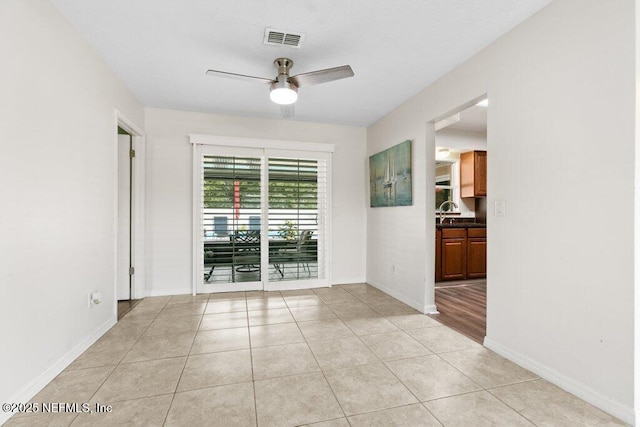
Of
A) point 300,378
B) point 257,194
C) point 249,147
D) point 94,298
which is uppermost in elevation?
point 249,147

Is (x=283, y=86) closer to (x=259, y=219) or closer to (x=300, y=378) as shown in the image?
(x=259, y=219)

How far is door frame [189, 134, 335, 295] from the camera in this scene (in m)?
3.98

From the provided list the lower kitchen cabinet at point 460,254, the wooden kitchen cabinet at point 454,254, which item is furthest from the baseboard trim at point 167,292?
the wooden kitchen cabinet at point 454,254

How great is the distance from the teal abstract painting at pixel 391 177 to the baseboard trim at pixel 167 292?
291cm

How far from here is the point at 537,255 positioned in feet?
6.64

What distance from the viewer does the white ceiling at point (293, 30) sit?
2.00 metres

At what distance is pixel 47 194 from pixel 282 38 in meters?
1.99

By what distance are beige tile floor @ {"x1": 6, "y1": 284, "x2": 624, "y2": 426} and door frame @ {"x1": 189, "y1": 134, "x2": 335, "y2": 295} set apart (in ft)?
3.47

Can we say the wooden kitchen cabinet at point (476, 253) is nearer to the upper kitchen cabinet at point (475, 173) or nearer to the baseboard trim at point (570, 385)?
the upper kitchen cabinet at point (475, 173)

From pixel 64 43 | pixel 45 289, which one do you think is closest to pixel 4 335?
pixel 45 289

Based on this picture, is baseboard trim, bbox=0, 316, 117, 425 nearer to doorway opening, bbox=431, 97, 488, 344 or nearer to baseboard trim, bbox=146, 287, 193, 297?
baseboard trim, bbox=146, 287, 193, 297

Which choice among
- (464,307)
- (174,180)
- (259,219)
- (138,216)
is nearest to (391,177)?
(464,307)

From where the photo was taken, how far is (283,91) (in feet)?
8.38

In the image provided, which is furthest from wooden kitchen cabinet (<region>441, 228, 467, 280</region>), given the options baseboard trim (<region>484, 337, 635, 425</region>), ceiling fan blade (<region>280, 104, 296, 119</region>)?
ceiling fan blade (<region>280, 104, 296, 119</region>)
